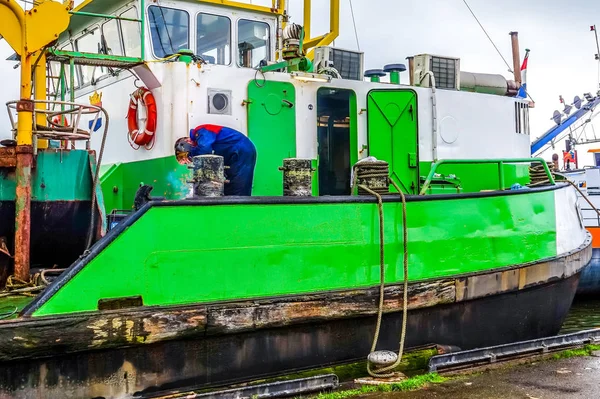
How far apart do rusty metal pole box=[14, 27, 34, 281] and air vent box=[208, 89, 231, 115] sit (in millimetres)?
1878

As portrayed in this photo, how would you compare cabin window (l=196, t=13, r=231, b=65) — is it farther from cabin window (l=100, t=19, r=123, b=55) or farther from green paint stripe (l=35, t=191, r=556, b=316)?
green paint stripe (l=35, t=191, r=556, b=316)

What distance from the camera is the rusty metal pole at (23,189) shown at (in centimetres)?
Answer: 479

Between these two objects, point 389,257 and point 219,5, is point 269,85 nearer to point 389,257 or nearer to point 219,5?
point 219,5

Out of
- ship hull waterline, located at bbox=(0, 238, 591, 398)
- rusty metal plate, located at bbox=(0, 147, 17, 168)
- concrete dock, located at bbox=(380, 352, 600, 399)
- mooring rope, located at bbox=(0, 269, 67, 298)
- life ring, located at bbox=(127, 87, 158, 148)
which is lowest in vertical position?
concrete dock, located at bbox=(380, 352, 600, 399)

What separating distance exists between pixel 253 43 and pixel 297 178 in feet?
9.61

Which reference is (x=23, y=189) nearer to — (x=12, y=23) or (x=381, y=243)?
(x=12, y=23)

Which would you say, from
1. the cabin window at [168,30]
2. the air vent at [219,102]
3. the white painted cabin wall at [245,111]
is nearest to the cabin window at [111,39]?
the white painted cabin wall at [245,111]

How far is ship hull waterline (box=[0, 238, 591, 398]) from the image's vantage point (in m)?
3.88

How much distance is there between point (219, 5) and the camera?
7.00m

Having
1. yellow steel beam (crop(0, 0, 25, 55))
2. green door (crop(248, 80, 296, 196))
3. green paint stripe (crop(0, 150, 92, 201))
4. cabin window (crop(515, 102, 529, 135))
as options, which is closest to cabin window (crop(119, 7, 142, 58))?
green door (crop(248, 80, 296, 196))

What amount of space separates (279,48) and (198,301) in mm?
4047

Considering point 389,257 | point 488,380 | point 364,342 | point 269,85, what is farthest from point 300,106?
point 488,380

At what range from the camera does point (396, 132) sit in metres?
7.42

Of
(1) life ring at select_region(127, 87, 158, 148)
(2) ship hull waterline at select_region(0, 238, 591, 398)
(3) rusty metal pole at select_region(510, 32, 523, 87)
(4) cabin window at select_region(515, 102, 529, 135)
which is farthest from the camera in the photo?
(3) rusty metal pole at select_region(510, 32, 523, 87)
